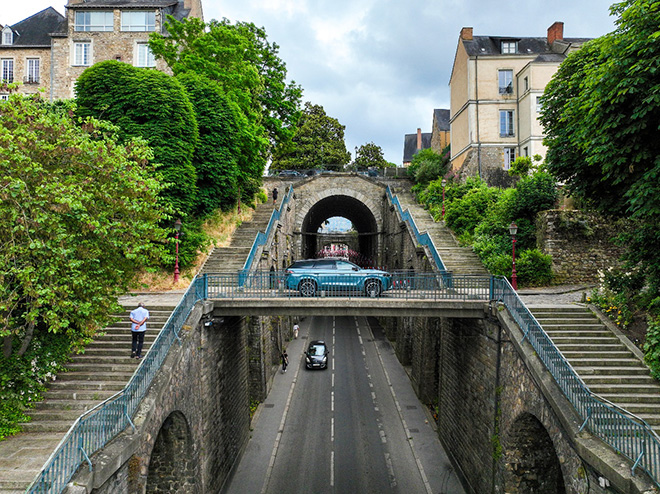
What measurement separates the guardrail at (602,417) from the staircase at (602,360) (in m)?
1.28

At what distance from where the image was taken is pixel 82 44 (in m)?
33.2

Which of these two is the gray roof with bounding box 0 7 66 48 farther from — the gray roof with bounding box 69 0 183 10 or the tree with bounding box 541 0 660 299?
the tree with bounding box 541 0 660 299

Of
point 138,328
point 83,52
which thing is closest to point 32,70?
point 83,52

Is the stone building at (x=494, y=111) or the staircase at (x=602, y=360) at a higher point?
the stone building at (x=494, y=111)

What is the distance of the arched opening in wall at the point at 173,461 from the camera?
10867 mm

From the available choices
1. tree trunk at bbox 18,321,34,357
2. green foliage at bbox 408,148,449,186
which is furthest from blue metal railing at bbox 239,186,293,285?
green foliage at bbox 408,148,449,186

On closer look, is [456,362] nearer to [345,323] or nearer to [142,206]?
[142,206]

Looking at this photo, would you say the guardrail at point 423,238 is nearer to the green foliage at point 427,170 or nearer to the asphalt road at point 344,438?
the green foliage at point 427,170

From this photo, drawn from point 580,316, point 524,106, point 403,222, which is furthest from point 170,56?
point 580,316

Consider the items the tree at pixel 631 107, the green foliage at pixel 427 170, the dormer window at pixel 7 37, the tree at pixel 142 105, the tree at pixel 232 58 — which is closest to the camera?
the tree at pixel 631 107

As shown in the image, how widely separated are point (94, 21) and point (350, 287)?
112 feet

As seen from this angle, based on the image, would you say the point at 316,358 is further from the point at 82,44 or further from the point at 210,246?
the point at 82,44

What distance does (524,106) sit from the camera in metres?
29.7

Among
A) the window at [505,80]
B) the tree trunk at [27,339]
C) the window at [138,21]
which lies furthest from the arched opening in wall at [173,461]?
the window at [138,21]
